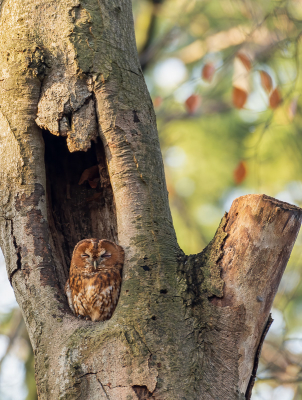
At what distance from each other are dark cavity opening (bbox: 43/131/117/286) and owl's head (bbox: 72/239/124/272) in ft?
0.28

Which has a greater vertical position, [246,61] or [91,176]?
[246,61]

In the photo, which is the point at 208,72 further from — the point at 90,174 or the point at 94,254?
the point at 94,254

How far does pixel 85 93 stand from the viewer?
2.20 m

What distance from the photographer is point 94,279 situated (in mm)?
2742

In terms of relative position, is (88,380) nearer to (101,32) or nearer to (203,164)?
(101,32)

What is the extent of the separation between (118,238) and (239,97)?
291cm

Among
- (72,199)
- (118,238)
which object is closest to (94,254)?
(72,199)

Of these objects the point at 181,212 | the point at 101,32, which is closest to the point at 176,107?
the point at 181,212

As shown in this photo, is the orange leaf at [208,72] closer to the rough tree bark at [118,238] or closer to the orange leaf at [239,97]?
the orange leaf at [239,97]

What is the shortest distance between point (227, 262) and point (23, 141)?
125 centimetres

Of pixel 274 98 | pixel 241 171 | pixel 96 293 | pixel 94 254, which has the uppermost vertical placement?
pixel 274 98

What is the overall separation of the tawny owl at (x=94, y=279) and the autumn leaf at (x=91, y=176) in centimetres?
38

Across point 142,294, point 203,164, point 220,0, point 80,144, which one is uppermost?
point 220,0

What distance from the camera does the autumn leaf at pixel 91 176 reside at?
2.70 metres
